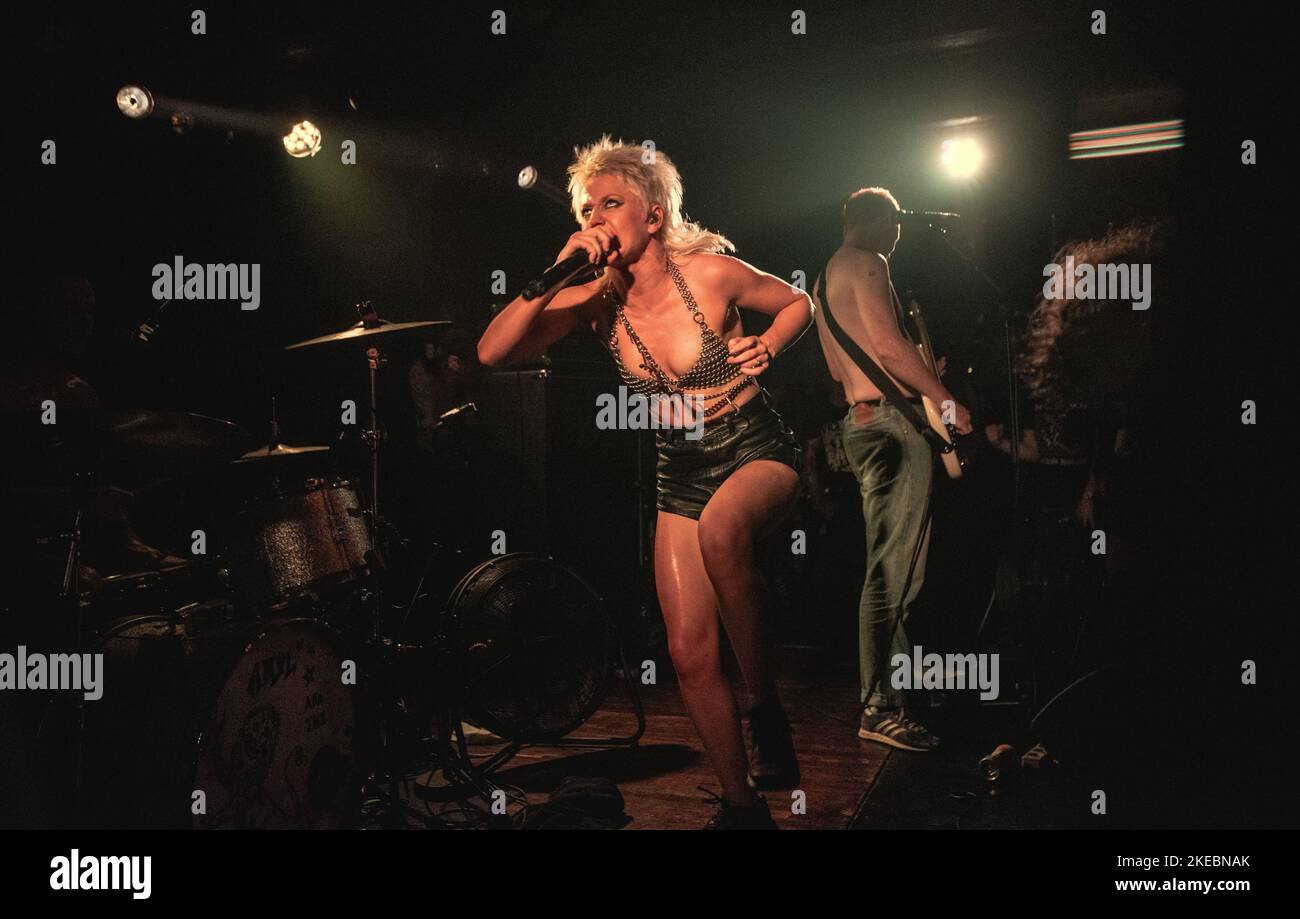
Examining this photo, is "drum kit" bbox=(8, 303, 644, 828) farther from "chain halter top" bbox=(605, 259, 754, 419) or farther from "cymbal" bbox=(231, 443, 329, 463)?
"chain halter top" bbox=(605, 259, 754, 419)

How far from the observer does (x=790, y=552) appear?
6.46 m

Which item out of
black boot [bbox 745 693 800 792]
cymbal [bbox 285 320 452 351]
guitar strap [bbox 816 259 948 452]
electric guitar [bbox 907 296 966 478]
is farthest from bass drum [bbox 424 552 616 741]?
electric guitar [bbox 907 296 966 478]

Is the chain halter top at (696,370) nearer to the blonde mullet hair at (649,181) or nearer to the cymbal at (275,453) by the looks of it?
the blonde mullet hair at (649,181)

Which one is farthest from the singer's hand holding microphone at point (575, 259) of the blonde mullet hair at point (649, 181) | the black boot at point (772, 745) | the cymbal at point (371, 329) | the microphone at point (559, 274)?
the black boot at point (772, 745)

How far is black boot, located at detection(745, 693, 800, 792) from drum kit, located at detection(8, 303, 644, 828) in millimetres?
1240

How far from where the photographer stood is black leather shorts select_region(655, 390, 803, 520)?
A: 3.03m

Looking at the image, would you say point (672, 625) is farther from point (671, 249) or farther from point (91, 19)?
point (91, 19)

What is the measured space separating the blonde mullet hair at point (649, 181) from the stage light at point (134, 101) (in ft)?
10.3

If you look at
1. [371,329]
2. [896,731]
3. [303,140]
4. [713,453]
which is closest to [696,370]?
[713,453]

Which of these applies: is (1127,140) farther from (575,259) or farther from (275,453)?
Answer: (275,453)

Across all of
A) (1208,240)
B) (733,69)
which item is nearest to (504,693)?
(1208,240)

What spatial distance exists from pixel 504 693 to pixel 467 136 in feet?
13.5

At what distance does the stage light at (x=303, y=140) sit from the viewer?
18.8 ft

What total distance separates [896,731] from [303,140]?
476 centimetres
